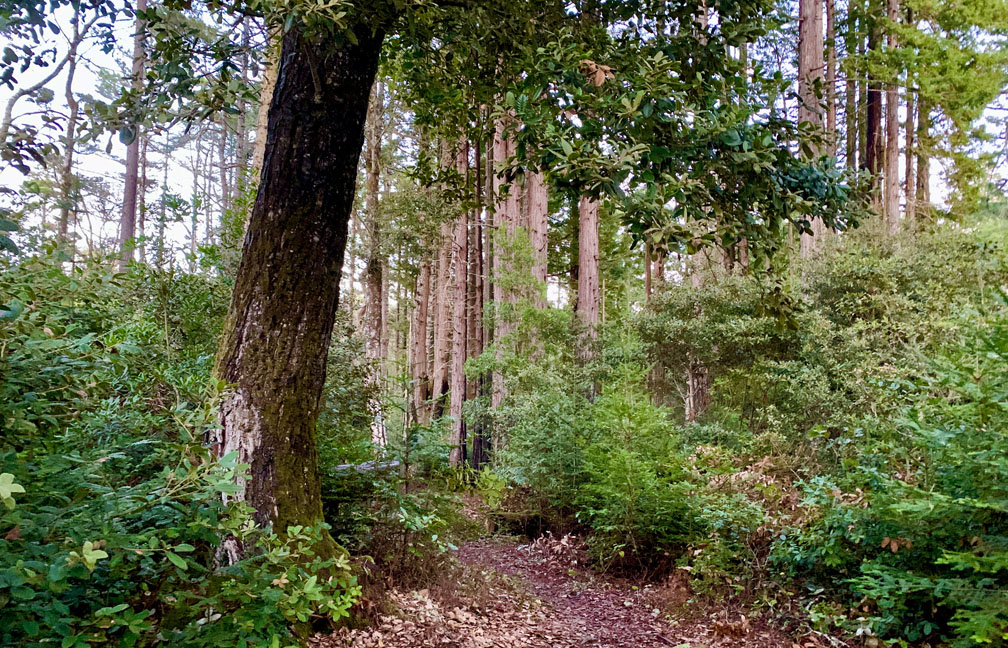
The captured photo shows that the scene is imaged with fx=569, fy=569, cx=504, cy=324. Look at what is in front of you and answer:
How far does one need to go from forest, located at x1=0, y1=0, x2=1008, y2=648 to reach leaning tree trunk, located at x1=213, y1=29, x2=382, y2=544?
2 centimetres

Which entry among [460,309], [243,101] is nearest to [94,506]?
[243,101]

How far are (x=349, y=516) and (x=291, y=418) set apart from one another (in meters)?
1.11

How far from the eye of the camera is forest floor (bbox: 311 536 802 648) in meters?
3.60

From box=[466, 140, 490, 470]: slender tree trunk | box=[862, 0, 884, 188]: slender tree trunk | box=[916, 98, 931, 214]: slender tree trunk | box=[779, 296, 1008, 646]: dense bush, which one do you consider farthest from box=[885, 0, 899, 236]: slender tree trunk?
box=[779, 296, 1008, 646]: dense bush

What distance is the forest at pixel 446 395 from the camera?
2074mm

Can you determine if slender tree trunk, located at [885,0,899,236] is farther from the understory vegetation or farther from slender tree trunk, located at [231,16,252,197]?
slender tree trunk, located at [231,16,252,197]

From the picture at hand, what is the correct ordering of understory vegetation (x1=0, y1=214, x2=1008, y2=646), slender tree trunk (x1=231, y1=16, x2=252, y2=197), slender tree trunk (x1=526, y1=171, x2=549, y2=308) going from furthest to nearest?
1. slender tree trunk (x1=526, y1=171, x2=549, y2=308)
2. slender tree trunk (x1=231, y1=16, x2=252, y2=197)
3. understory vegetation (x1=0, y1=214, x2=1008, y2=646)

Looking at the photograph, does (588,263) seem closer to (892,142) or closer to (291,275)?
(291,275)

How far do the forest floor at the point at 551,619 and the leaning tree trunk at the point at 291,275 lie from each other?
0.96 m

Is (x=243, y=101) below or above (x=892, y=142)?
below

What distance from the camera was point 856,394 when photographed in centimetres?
692

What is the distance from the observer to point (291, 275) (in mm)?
3256

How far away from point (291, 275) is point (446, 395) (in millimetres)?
1984

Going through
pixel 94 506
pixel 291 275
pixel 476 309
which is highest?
pixel 476 309
